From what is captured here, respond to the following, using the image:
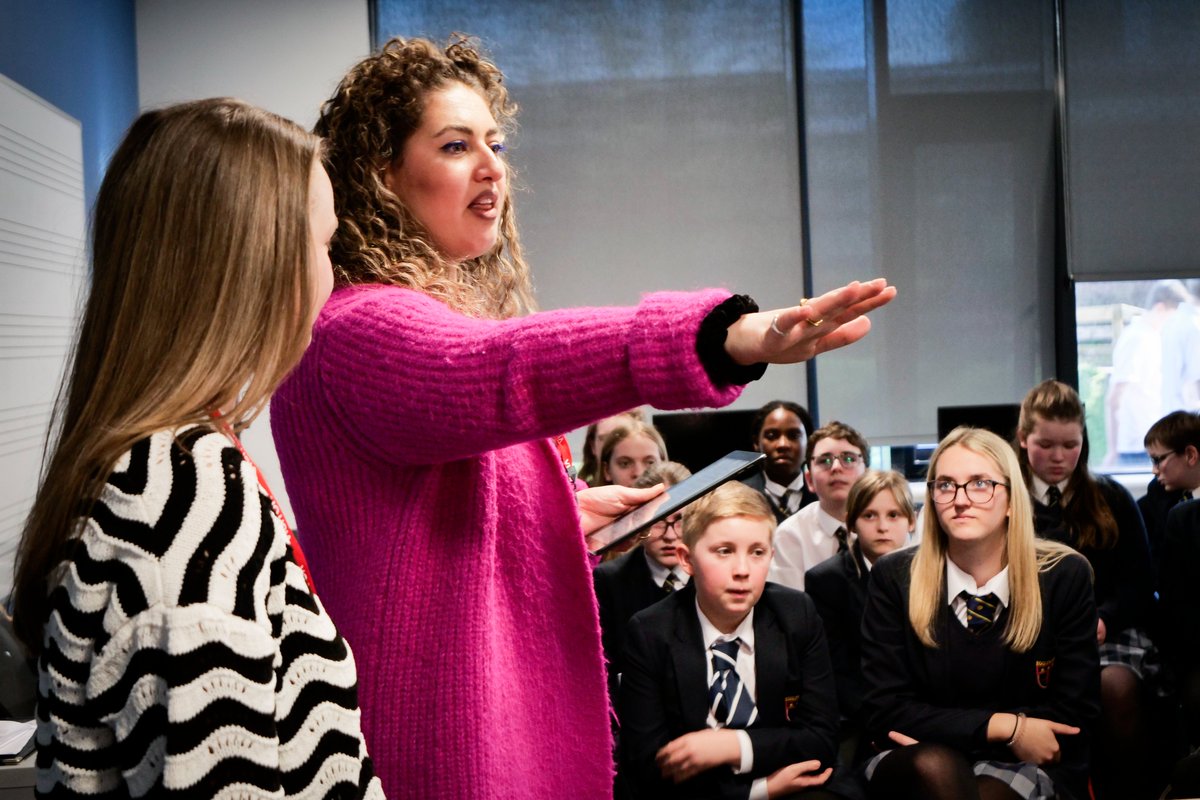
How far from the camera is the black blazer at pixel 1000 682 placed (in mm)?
2500

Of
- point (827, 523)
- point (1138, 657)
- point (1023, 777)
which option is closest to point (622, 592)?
point (827, 523)

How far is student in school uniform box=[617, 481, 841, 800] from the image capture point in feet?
8.04

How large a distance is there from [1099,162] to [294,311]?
18.5 feet

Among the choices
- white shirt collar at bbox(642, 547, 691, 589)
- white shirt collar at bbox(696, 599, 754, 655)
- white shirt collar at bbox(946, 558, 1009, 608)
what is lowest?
white shirt collar at bbox(696, 599, 754, 655)

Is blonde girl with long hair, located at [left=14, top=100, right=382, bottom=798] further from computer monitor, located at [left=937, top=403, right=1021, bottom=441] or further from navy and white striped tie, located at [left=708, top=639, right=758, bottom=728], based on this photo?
computer monitor, located at [left=937, top=403, right=1021, bottom=441]

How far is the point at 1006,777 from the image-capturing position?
2.42 metres

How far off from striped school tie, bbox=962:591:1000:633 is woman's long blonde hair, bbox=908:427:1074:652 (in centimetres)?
4

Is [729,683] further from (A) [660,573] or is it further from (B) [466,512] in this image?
(B) [466,512]

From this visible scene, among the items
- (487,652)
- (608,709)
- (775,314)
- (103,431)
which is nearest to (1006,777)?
(608,709)

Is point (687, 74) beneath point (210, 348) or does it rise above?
above

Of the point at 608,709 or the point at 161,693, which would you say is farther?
the point at 608,709

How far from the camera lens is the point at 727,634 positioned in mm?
2617

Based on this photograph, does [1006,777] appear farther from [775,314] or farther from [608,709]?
[775,314]

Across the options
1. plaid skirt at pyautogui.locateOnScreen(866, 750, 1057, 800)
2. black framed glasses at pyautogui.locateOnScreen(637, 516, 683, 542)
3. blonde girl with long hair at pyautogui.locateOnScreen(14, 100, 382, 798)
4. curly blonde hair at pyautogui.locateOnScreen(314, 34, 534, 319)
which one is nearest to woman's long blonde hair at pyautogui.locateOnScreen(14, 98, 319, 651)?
blonde girl with long hair at pyautogui.locateOnScreen(14, 100, 382, 798)
